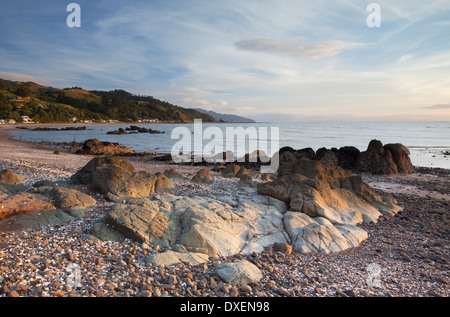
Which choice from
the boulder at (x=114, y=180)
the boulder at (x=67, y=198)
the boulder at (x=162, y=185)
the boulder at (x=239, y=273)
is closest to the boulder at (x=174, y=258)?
the boulder at (x=239, y=273)

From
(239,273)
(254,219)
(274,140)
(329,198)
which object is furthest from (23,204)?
(274,140)

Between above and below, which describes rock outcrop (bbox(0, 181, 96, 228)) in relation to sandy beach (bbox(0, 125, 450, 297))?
above

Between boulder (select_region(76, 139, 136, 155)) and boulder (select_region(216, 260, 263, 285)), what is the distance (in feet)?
86.4

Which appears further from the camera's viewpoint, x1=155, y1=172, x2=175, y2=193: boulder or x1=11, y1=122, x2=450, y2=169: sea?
x1=11, y1=122, x2=450, y2=169: sea

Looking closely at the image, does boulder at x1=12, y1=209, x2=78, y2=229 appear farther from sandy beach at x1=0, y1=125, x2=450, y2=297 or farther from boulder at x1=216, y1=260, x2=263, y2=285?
boulder at x1=216, y1=260, x2=263, y2=285

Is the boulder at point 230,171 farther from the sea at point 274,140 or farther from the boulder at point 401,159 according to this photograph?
the sea at point 274,140

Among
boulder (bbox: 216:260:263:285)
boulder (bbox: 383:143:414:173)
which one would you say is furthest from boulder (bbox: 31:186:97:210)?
boulder (bbox: 383:143:414:173)

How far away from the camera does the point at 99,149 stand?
94.9ft

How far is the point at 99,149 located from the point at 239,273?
27300 millimetres

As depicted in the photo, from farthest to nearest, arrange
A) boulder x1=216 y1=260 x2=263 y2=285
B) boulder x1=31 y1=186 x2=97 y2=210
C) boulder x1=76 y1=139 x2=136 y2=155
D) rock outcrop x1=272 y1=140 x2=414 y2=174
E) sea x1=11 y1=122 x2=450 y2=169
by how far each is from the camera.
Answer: sea x1=11 y1=122 x2=450 y2=169, boulder x1=76 y1=139 x2=136 y2=155, rock outcrop x1=272 y1=140 x2=414 y2=174, boulder x1=31 y1=186 x2=97 y2=210, boulder x1=216 y1=260 x2=263 y2=285

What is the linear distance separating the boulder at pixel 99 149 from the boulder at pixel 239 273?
86.4ft

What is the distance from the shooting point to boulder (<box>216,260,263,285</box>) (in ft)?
17.5

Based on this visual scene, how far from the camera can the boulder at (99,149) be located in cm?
2828

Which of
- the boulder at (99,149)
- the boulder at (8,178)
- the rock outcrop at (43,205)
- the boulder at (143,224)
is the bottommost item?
the boulder at (143,224)
